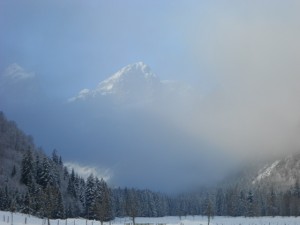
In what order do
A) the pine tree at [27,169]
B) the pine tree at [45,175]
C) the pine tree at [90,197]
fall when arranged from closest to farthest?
the pine tree at [90,197] < the pine tree at [45,175] < the pine tree at [27,169]

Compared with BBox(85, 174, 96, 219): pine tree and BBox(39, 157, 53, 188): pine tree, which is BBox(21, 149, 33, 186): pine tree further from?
BBox(85, 174, 96, 219): pine tree

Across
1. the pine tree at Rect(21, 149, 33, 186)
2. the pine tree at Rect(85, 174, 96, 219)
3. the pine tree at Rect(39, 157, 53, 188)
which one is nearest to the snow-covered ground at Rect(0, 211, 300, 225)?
the pine tree at Rect(85, 174, 96, 219)

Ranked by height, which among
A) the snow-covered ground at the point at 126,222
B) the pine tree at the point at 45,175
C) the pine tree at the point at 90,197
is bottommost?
the snow-covered ground at the point at 126,222

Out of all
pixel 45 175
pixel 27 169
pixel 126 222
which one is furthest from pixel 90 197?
pixel 27 169

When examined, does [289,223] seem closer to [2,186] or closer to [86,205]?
[86,205]

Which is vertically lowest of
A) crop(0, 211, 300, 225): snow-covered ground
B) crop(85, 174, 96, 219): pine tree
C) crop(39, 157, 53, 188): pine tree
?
crop(0, 211, 300, 225): snow-covered ground

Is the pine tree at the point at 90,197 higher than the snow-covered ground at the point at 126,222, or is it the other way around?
the pine tree at the point at 90,197

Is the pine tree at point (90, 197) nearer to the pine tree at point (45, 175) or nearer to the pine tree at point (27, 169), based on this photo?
the pine tree at point (45, 175)

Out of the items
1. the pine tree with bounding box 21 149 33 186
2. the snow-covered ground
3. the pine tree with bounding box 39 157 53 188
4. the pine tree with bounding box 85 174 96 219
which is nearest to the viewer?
the snow-covered ground

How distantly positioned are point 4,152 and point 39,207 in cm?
7087

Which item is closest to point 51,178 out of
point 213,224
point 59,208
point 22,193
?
point 22,193

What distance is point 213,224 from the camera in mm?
145375

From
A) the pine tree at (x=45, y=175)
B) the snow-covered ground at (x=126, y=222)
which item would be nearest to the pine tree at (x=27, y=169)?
the pine tree at (x=45, y=175)

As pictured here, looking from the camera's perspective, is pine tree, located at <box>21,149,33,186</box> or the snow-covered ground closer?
the snow-covered ground
